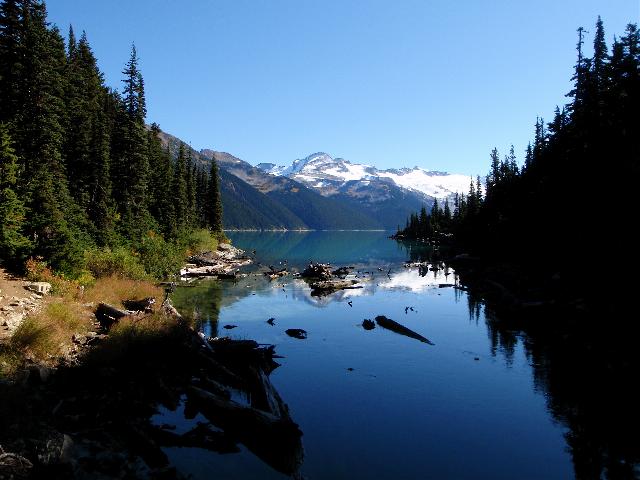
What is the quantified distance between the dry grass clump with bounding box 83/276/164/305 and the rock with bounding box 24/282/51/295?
2.00 m

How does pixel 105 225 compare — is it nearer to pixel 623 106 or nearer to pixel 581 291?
pixel 581 291

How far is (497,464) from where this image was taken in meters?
13.9

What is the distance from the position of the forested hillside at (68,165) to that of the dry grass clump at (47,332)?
9096 millimetres

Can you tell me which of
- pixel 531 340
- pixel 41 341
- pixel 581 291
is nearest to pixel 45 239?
pixel 41 341

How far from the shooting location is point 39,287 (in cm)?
2366

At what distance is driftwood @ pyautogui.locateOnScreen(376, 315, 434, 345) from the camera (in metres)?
29.7

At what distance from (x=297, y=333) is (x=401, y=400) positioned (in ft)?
39.7

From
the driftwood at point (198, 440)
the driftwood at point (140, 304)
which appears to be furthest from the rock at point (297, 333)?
the driftwood at point (198, 440)

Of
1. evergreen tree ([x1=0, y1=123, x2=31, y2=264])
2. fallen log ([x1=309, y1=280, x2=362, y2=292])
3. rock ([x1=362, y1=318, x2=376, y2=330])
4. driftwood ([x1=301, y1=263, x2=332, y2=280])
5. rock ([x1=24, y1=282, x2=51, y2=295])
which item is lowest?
rock ([x1=362, y1=318, x2=376, y2=330])

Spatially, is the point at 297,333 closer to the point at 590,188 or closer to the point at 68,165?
the point at 590,188

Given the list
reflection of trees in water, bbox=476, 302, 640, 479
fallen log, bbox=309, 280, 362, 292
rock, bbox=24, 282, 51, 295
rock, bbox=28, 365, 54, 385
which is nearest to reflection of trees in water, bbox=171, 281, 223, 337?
rock, bbox=24, 282, 51, 295

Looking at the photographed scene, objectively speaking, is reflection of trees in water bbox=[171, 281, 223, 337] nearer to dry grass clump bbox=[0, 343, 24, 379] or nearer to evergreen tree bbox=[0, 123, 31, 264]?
evergreen tree bbox=[0, 123, 31, 264]

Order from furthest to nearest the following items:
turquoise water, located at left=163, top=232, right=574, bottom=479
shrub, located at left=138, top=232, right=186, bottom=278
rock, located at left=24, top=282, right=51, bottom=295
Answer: shrub, located at left=138, top=232, right=186, bottom=278 < rock, located at left=24, top=282, right=51, bottom=295 < turquoise water, located at left=163, top=232, right=574, bottom=479

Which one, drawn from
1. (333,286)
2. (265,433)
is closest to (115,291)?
(265,433)
